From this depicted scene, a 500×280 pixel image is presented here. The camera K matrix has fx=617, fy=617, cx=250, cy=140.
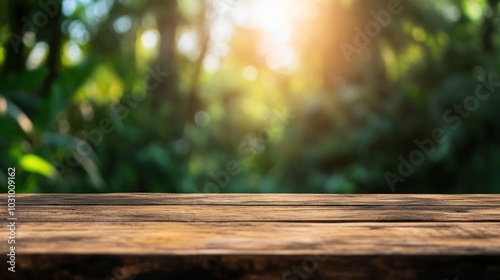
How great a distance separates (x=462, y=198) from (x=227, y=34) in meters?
6.78

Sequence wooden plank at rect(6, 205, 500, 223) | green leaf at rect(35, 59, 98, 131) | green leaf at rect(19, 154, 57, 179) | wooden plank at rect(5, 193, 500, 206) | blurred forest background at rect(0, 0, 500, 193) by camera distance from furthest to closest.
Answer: blurred forest background at rect(0, 0, 500, 193)
green leaf at rect(35, 59, 98, 131)
green leaf at rect(19, 154, 57, 179)
wooden plank at rect(5, 193, 500, 206)
wooden plank at rect(6, 205, 500, 223)

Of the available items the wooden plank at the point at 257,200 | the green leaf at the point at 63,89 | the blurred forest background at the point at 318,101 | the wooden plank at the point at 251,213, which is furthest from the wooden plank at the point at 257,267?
the blurred forest background at the point at 318,101

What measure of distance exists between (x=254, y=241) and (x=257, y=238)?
0.05ft

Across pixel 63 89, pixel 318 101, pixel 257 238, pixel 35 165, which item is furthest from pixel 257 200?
pixel 318 101

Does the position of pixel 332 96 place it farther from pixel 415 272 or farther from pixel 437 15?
pixel 415 272

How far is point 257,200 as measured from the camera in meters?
0.81

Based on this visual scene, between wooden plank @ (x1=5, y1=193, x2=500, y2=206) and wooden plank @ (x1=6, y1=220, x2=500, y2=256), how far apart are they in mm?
150

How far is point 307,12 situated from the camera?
16.4 ft

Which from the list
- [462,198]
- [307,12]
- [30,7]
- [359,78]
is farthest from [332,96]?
[462,198]

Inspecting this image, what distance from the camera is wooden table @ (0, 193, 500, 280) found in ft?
1.58

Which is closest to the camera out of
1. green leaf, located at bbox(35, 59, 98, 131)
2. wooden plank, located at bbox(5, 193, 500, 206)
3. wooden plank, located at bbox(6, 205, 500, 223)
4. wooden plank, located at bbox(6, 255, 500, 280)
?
wooden plank, located at bbox(6, 255, 500, 280)

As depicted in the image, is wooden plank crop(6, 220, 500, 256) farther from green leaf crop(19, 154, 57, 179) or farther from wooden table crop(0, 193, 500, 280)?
green leaf crop(19, 154, 57, 179)

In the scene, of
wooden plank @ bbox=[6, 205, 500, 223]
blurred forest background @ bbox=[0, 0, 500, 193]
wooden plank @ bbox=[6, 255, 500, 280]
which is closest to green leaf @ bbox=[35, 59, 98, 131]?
blurred forest background @ bbox=[0, 0, 500, 193]

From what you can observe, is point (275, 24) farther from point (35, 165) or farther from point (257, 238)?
point (257, 238)
